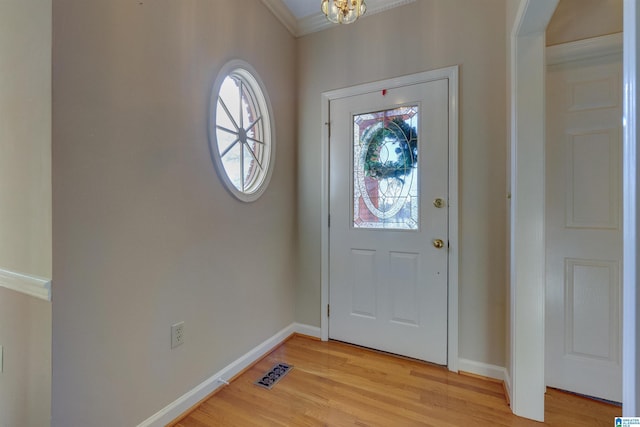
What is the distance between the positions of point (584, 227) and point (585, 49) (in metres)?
1.01

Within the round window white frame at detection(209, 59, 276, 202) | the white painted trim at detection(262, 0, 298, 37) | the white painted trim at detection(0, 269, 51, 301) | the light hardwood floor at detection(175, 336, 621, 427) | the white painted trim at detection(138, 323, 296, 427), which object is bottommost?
the light hardwood floor at detection(175, 336, 621, 427)

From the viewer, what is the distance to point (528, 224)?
1.47 m

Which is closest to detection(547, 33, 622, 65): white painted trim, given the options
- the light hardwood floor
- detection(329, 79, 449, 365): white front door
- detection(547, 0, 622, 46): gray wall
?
detection(547, 0, 622, 46): gray wall

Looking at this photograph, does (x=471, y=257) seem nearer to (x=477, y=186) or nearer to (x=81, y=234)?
(x=477, y=186)

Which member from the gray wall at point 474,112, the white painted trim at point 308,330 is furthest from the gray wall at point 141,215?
the gray wall at point 474,112

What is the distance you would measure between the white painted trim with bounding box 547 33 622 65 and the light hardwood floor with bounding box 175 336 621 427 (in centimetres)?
197

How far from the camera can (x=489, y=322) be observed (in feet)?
5.90

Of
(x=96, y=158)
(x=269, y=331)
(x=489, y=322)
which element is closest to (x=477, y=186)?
(x=489, y=322)

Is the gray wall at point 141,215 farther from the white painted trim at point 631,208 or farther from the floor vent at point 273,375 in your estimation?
the white painted trim at point 631,208

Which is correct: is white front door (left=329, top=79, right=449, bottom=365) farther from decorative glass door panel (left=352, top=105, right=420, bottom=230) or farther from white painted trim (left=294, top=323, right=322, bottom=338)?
white painted trim (left=294, top=323, right=322, bottom=338)

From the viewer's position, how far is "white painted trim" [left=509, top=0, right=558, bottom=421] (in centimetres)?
146

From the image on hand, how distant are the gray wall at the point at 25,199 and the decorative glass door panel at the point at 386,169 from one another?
1797mm

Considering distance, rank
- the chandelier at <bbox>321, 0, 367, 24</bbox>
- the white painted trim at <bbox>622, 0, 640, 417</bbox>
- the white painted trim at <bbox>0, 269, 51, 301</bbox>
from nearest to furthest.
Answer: the white painted trim at <bbox>622, 0, 640, 417</bbox> → the white painted trim at <bbox>0, 269, 51, 301</bbox> → the chandelier at <bbox>321, 0, 367, 24</bbox>

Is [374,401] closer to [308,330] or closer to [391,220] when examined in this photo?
[308,330]
